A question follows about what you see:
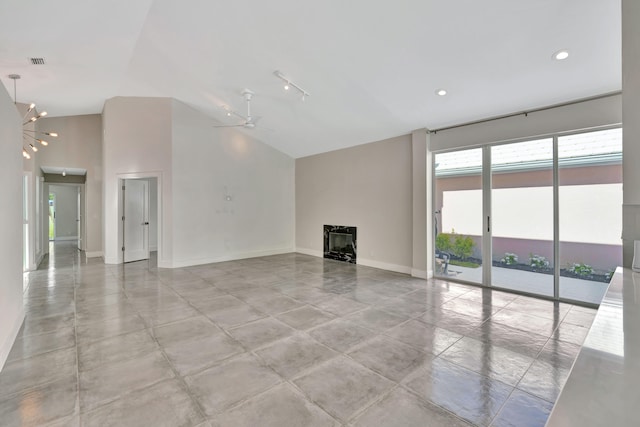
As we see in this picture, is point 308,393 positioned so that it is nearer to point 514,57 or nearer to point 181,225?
point 514,57

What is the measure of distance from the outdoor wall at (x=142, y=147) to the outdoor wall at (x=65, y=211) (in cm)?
715

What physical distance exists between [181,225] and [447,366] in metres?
5.69

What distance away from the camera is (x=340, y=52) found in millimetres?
3688

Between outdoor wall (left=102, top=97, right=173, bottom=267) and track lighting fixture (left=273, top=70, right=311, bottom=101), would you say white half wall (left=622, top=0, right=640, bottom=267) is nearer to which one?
track lighting fixture (left=273, top=70, right=311, bottom=101)

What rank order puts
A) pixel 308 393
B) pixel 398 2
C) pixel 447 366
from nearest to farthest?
pixel 308 393 < pixel 447 366 < pixel 398 2

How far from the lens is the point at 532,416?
73.1 inches

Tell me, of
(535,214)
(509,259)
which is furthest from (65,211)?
(535,214)

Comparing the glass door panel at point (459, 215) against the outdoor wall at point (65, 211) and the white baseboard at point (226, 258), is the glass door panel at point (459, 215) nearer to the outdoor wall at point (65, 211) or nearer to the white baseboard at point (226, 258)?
the white baseboard at point (226, 258)

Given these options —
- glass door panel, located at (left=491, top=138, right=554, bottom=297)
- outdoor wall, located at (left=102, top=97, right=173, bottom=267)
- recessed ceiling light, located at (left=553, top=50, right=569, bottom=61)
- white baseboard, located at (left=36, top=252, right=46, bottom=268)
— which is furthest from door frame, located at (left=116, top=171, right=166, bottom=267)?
recessed ceiling light, located at (left=553, top=50, right=569, bottom=61)

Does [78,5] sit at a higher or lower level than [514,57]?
higher

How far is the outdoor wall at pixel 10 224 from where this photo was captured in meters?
2.52

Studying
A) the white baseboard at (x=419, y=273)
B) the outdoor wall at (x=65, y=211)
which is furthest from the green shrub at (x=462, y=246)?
the outdoor wall at (x=65, y=211)

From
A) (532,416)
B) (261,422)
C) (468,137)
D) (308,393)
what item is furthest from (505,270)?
(261,422)

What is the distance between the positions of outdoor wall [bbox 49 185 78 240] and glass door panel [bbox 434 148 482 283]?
44.1ft
